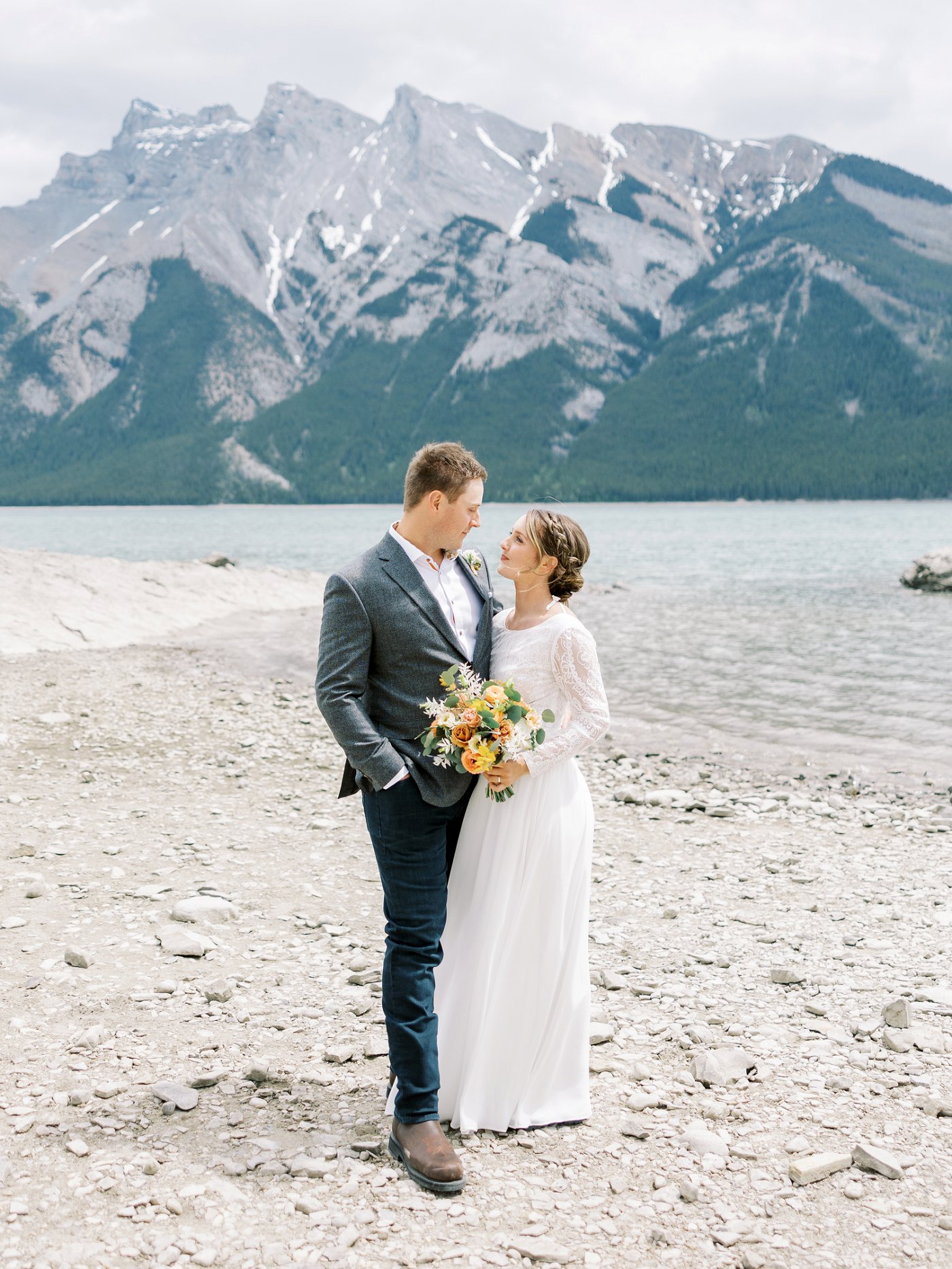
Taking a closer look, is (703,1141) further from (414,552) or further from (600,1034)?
(414,552)

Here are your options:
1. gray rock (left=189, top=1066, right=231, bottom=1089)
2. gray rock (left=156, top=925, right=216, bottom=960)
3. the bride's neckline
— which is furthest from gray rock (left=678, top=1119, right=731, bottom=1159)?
gray rock (left=156, top=925, right=216, bottom=960)

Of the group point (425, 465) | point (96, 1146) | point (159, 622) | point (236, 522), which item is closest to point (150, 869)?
point (96, 1146)

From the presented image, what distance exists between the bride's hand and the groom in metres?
0.17

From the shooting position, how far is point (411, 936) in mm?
4441

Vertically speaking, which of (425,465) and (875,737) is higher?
(425,465)

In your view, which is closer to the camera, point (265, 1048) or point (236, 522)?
point (265, 1048)

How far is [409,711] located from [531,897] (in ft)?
3.44

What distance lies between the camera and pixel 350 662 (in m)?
4.40

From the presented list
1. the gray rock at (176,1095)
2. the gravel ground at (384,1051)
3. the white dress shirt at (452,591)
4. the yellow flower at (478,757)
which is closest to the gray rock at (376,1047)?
the gravel ground at (384,1051)

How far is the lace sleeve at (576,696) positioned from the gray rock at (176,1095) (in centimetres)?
232

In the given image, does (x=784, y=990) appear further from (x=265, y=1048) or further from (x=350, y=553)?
(x=350, y=553)

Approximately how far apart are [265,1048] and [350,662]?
253 cm

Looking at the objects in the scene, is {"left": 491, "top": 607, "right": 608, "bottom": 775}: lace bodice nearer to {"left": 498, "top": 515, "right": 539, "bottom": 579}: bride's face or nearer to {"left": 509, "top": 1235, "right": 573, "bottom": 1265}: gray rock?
{"left": 498, "top": 515, "right": 539, "bottom": 579}: bride's face

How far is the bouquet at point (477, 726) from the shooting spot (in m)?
4.23
